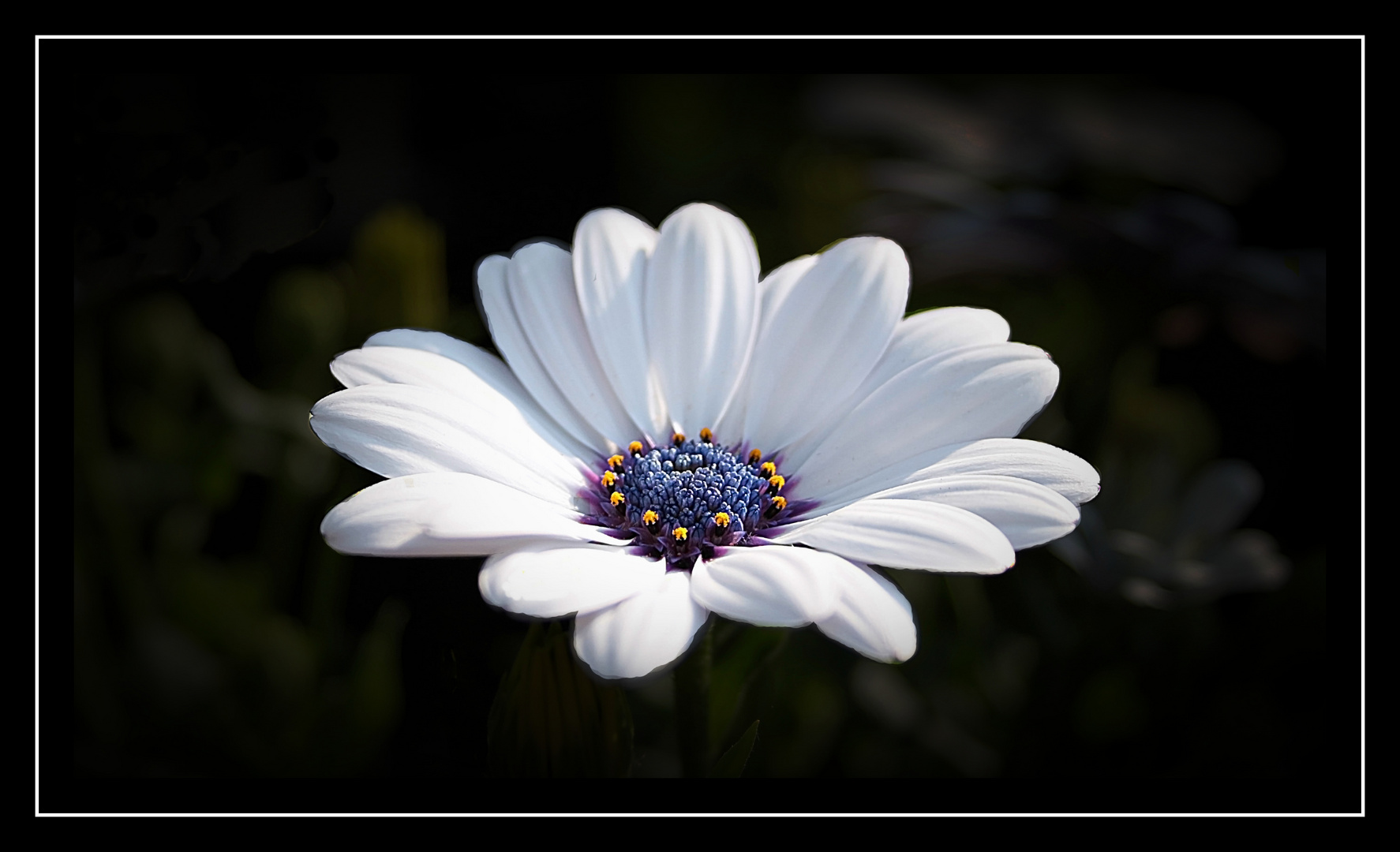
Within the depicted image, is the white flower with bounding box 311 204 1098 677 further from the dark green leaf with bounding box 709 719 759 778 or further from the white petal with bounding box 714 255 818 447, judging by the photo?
the dark green leaf with bounding box 709 719 759 778

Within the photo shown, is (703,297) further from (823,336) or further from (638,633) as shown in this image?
(638,633)

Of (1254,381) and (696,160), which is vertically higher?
(696,160)

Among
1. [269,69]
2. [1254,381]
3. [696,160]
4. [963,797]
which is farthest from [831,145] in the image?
[963,797]

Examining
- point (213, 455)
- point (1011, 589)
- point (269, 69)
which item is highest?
point (269, 69)

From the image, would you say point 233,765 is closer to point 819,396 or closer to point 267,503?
point 267,503

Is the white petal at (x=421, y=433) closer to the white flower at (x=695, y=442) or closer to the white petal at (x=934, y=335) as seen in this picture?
the white flower at (x=695, y=442)

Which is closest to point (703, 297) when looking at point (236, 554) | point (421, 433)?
point (421, 433)

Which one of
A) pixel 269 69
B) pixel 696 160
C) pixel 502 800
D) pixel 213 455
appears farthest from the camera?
pixel 696 160

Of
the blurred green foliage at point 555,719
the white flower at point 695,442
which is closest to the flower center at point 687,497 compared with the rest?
the white flower at point 695,442
